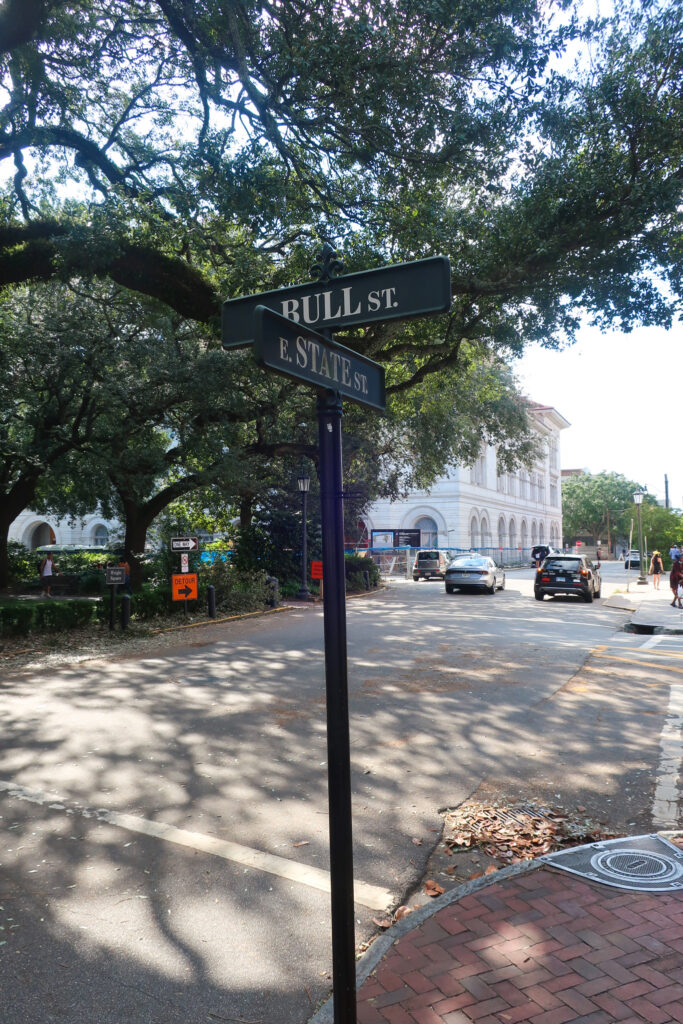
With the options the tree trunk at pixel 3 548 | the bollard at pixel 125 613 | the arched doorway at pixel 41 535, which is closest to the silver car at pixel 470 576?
the bollard at pixel 125 613

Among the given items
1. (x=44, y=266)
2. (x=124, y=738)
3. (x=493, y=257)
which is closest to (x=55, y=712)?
(x=124, y=738)

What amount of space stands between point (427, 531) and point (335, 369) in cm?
5154

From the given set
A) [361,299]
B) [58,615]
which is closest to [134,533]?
[58,615]

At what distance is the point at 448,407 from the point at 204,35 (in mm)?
15174

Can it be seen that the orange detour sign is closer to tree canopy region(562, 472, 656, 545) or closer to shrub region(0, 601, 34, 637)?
shrub region(0, 601, 34, 637)

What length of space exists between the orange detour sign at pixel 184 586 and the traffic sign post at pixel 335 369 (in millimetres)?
13796

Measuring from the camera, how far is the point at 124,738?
6.55 m

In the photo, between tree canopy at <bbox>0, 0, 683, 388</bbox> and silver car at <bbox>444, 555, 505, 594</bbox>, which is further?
silver car at <bbox>444, 555, 505, 594</bbox>

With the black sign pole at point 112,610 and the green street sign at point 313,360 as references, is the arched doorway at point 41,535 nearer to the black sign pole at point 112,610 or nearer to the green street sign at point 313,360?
the black sign pole at point 112,610

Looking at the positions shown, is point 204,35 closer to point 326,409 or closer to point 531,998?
point 326,409

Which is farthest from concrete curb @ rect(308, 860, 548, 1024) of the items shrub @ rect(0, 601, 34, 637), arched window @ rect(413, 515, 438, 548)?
arched window @ rect(413, 515, 438, 548)

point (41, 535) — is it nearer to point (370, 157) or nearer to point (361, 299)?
point (370, 157)

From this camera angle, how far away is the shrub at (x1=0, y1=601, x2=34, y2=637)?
12.8 metres

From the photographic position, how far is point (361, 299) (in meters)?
2.54
